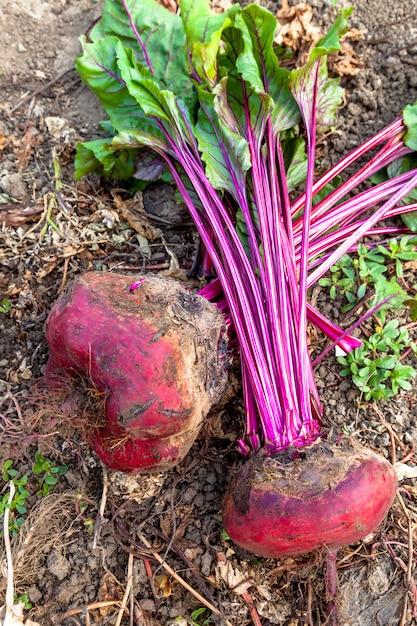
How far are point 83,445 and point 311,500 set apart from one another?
102 cm

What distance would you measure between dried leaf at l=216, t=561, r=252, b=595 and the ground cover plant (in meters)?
0.29

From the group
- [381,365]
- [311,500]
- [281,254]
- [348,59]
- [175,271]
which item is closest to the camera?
[311,500]

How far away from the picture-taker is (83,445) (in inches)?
93.2

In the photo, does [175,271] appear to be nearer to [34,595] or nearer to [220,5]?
[220,5]

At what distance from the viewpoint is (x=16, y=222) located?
2.54m

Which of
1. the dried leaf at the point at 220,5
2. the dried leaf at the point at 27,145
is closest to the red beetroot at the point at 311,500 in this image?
the dried leaf at the point at 27,145

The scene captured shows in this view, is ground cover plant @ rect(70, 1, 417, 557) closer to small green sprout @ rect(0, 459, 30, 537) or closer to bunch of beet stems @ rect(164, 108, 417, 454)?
bunch of beet stems @ rect(164, 108, 417, 454)

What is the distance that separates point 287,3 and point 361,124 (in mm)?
708

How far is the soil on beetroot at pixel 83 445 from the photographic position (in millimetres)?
2205

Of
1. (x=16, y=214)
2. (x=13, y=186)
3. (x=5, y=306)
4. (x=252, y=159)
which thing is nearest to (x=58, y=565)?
(x=5, y=306)

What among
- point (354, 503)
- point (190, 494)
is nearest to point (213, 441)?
point (190, 494)

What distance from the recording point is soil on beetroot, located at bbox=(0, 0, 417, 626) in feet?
7.23

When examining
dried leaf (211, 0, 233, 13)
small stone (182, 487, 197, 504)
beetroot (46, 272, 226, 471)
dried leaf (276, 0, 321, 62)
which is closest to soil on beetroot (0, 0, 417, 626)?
small stone (182, 487, 197, 504)

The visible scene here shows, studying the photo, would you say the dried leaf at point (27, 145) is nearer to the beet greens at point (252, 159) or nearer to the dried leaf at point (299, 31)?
the beet greens at point (252, 159)
